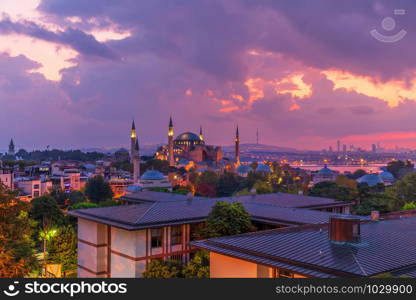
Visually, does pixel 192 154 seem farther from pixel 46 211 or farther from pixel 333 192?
pixel 46 211

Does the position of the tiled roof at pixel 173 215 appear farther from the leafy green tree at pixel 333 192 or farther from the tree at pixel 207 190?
the tree at pixel 207 190

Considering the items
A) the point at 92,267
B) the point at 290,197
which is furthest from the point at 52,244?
the point at 290,197

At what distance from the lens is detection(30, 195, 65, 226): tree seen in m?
43.2

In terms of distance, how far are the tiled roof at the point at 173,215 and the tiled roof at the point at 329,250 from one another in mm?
5489

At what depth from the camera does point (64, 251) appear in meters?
28.8

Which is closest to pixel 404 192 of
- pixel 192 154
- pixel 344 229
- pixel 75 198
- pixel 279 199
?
pixel 279 199

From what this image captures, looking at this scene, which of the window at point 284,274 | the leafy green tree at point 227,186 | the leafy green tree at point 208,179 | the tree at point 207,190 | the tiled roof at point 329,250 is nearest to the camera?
the tiled roof at point 329,250

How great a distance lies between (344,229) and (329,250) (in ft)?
3.74

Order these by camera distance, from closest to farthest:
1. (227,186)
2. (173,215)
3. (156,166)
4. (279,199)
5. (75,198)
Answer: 1. (173,215)
2. (279,199)
3. (75,198)
4. (227,186)
5. (156,166)

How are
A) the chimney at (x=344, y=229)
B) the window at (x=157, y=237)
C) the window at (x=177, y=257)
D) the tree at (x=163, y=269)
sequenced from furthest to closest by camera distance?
the window at (x=177, y=257) → the window at (x=157, y=237) → the tree at (x=163, y=269) → the chimney at (x=344, y=229)

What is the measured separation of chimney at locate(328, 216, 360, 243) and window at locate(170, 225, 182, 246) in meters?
10.2

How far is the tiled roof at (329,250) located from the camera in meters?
12.2

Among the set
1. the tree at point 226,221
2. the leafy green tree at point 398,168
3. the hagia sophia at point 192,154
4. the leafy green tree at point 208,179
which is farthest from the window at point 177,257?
the leafy green tree at point 398,168

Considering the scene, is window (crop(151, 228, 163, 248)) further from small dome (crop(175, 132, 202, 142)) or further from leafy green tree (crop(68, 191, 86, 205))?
small dome (crop(175, 132, 202, 142))
